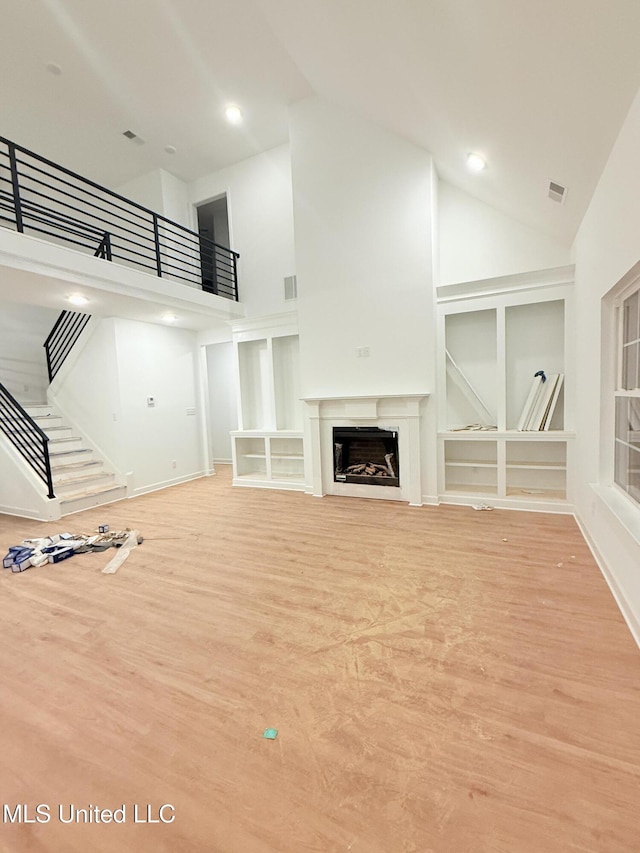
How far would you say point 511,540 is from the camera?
333 cm

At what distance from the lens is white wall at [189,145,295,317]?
598 cm

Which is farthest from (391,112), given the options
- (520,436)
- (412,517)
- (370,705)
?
(370,705)

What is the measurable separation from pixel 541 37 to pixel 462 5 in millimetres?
542

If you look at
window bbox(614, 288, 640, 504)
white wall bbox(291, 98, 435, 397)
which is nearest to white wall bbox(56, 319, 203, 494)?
white wall bbox(291, 98, 435, 397)

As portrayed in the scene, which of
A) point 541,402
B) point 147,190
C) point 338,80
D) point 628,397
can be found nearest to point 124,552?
point 628,397

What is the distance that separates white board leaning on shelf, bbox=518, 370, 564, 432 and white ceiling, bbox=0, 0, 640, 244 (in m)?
1.51

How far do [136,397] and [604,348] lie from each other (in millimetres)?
5758

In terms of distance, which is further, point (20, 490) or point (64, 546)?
point (20, 490)

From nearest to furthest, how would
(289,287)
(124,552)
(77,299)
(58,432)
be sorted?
(124,552)
(77,299)
(58,432)
(289,287)

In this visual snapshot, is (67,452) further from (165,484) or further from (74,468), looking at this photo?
(165,484)

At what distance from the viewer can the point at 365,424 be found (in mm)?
4820

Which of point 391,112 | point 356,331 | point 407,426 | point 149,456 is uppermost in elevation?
point 391,112

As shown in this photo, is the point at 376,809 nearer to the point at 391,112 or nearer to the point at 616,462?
the point at 616,462

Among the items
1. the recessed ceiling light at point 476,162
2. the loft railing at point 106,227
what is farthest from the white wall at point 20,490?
the recessed ceiling light at point 476,162
